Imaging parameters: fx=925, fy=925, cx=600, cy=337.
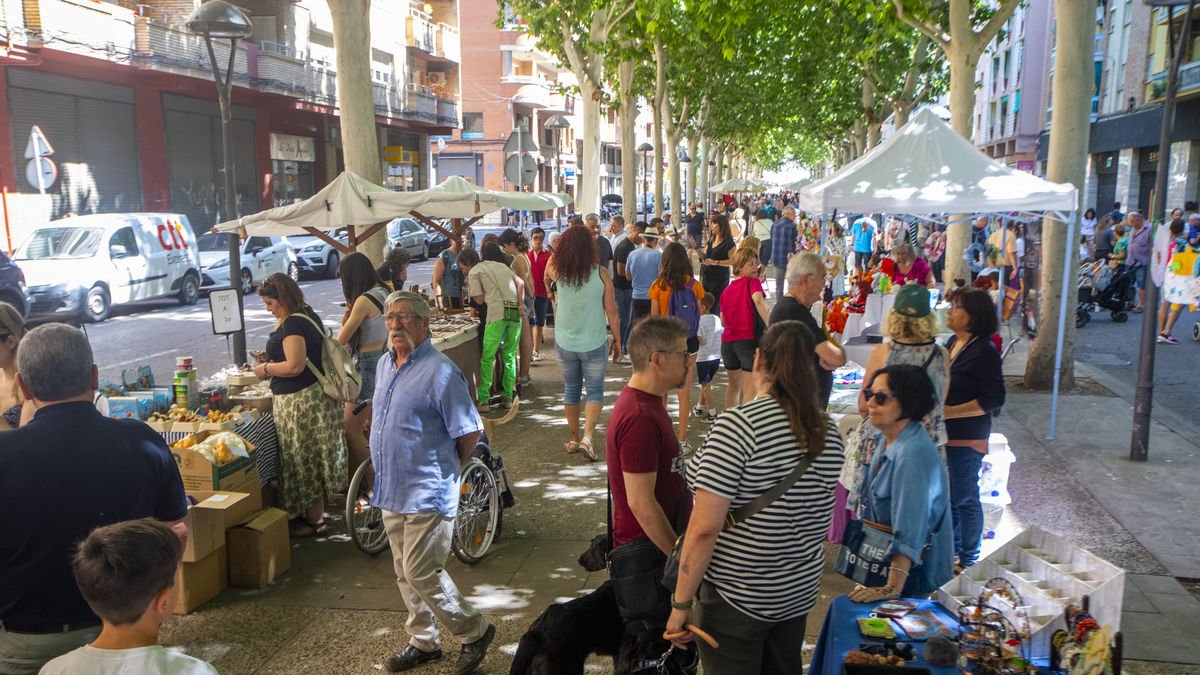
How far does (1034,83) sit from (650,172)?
5991cm

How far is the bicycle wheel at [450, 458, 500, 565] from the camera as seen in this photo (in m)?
5.70

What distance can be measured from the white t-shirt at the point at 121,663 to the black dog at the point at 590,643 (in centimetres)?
146

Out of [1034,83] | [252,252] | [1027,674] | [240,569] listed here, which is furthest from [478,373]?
[1034,83]

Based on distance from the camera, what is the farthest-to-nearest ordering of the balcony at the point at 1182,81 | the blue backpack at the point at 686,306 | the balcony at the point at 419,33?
1. the balcony at the point at 419,33
2. the balcony at the point at 1182,81
3. the blue backpack at the point at 686,306

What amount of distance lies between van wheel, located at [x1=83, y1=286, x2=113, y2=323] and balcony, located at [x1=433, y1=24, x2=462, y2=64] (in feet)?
93.0

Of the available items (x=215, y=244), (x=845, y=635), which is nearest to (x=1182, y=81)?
(x=215, y=244)

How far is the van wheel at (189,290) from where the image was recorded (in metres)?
19.2

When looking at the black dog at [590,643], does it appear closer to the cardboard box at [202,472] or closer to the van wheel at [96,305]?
the cardboard box at [202,472]

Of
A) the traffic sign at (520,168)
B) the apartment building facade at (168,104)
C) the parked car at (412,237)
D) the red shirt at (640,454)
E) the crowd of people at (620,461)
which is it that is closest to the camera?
the crowd of people at (620,461)

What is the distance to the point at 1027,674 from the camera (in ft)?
9.83

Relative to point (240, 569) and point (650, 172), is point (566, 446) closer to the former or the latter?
point (240, 569)

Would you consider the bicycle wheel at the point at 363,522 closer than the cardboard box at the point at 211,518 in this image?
No

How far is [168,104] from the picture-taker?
2647cm

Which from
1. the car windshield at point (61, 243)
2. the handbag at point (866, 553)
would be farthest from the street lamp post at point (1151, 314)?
the car windshield at point (61, 243)
